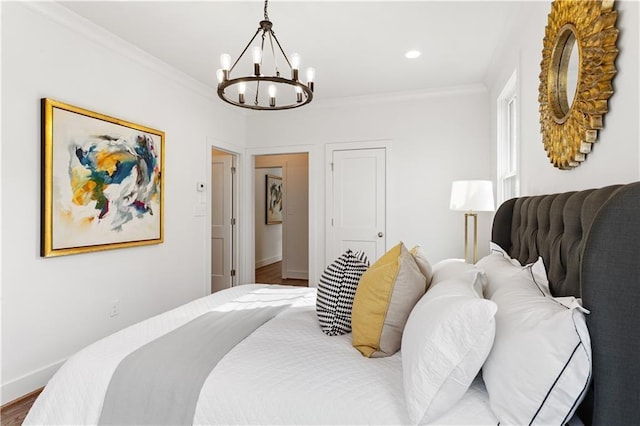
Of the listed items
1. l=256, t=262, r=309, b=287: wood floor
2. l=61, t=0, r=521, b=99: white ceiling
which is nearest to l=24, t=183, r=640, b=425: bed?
l=61, t=0, r=521, b=99: white ceiling

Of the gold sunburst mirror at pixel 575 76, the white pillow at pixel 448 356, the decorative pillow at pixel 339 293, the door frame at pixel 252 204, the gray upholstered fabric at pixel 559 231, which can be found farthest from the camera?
the door frame at pixel 252 204

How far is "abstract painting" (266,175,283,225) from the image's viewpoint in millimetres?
7788

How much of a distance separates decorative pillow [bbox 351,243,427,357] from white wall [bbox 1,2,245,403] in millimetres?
2221

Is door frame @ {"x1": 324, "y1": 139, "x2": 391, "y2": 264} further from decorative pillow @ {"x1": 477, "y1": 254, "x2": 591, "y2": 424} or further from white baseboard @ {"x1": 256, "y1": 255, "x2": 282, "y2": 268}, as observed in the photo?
decorative pillow @ {"x1": 477, "y1": 254, "x2": 591, "y2": 424}

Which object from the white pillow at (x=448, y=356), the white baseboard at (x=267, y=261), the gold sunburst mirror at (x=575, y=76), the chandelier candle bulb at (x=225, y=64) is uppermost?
the chandelier candle bulb at (x=225, y=64)

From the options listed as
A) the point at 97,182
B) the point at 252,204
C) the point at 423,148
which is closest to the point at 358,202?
the point at 423,148

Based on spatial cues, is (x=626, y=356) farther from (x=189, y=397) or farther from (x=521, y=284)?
(x=189, y=397)

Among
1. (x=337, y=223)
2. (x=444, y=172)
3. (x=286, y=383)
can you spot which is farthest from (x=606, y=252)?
(x=337, y=223)

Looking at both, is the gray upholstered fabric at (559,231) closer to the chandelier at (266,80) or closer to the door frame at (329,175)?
the chandelier at (266,80)

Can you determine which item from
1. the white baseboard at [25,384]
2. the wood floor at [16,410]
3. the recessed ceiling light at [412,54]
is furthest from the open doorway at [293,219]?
the wood floor at [16,410]

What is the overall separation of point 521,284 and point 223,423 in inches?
44.6

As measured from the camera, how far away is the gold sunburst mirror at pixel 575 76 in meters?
1.30

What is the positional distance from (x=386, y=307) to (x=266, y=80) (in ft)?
4.55

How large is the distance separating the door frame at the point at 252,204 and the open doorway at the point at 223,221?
0.46 ft
